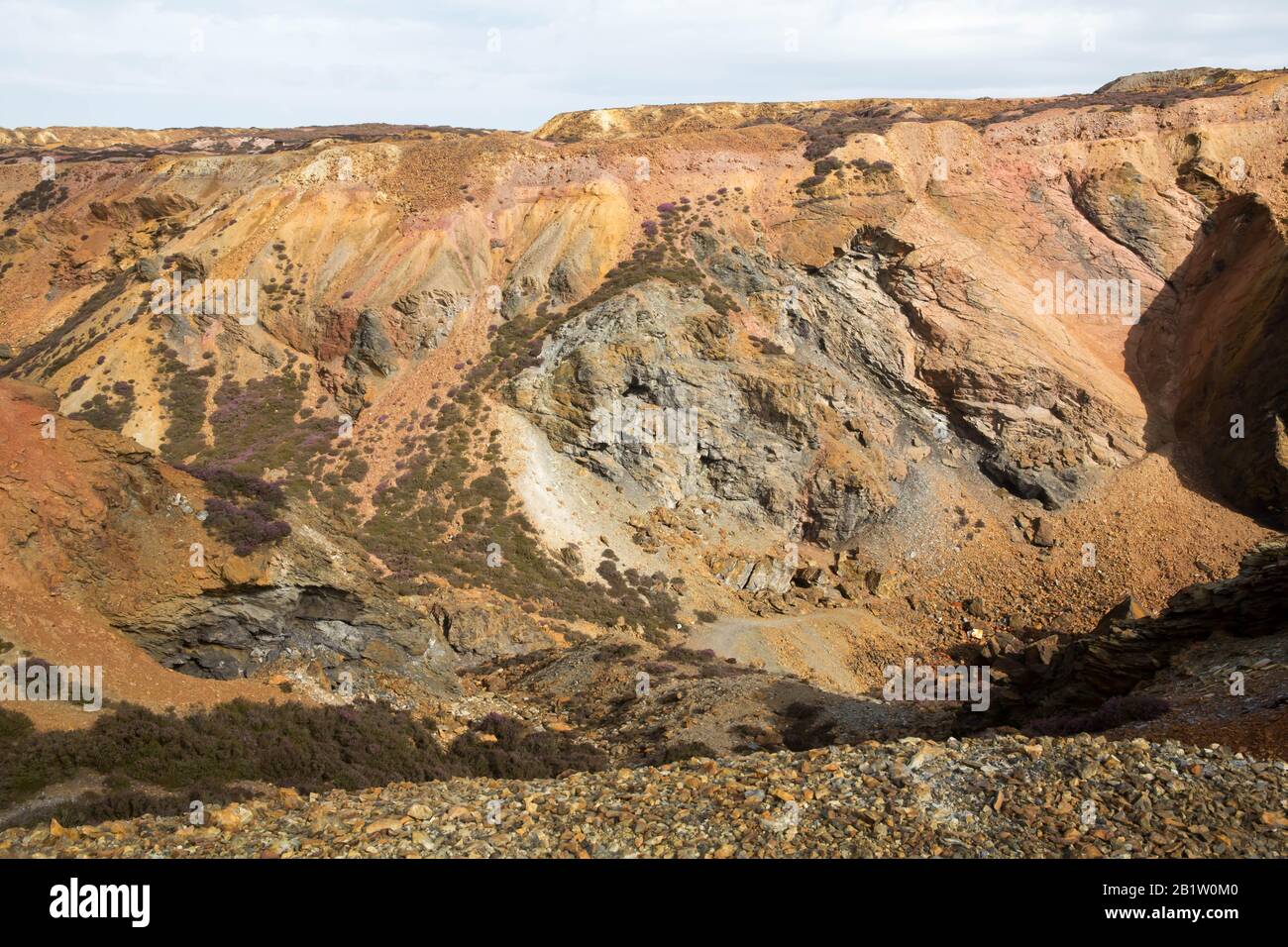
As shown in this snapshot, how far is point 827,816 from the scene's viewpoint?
1068cm

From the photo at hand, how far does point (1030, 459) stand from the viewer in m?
38.3

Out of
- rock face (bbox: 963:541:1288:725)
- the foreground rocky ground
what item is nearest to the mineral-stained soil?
rock face (bbox: 963:541:1288:725)

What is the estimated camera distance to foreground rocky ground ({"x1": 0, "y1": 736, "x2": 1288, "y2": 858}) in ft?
31.7

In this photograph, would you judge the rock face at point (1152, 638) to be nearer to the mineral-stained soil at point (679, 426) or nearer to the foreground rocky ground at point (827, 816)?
the mineral-stained soil at point (679, 426)

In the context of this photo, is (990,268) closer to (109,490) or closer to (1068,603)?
(1068,603)

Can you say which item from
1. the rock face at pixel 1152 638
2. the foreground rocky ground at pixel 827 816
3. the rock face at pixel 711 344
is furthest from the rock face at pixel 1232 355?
the foreground rocky ground at pixel 827 816

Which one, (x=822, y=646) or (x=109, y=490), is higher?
(x=109, y=490)

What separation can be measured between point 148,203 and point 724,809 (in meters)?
57.6

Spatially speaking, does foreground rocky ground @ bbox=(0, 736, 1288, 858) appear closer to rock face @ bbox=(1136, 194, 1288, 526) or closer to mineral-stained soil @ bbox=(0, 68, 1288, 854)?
mineral-stained soil @ bbox=(0, 68, 1288, 854)

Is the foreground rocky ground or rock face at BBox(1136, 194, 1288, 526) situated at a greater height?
rock face at BBox(1136, 194, 1288, 526)

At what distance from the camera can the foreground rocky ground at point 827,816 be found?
381 inches

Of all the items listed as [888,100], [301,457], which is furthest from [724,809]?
[888,100]
